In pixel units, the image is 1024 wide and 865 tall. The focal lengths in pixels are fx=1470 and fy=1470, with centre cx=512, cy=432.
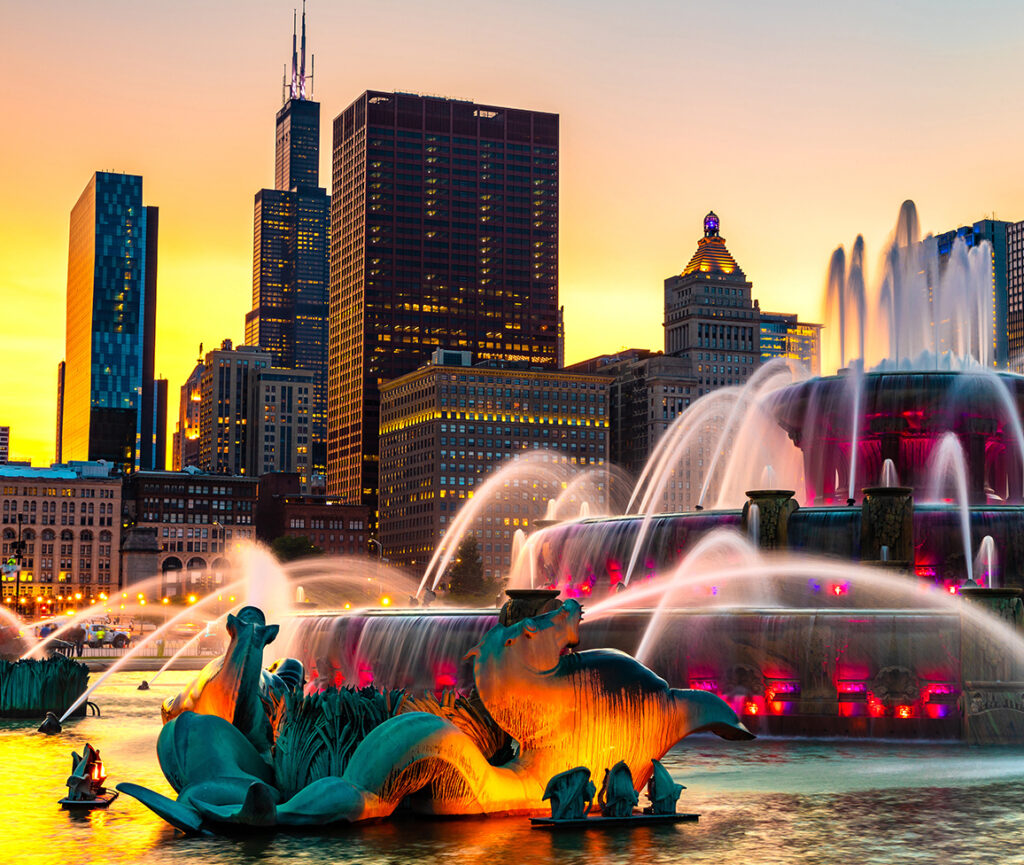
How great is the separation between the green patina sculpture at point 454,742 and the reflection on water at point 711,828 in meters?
0.42

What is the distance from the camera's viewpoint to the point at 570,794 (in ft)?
63.8

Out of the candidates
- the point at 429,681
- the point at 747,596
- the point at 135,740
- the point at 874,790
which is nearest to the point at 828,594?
the point at 747,596

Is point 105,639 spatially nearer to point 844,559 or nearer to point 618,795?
point 844,559

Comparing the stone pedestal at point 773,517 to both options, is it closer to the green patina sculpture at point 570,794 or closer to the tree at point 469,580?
the green patina sculpture at point 570,794

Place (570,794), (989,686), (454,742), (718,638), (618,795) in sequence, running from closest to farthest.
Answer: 1. (454,742)
2. (570,794)
3. (618,795)
4. (989,686)
5. (718,638)

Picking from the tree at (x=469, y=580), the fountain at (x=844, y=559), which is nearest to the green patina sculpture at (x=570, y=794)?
the fountain at (x=844, y=559)

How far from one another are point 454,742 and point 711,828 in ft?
11.7

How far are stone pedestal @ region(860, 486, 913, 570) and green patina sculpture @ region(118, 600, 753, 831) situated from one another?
60.2 ft

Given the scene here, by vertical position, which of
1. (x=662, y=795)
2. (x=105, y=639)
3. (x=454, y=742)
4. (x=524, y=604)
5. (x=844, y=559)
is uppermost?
(x=844, y=559)

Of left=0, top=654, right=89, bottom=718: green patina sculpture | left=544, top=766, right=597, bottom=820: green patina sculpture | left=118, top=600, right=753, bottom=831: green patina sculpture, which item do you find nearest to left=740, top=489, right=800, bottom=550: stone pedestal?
left=0, top=654, right=89, bottom=718: green patina sculpture

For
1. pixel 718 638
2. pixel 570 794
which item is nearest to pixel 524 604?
pixel 718 638

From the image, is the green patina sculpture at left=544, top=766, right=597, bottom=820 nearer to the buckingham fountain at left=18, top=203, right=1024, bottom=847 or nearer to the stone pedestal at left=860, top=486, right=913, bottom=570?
the buckingham fountain at left=18, top=203, right=1024, bottom=847

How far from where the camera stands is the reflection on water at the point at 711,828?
17.3 m

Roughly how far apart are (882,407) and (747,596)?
12.5 metres
